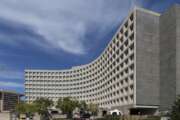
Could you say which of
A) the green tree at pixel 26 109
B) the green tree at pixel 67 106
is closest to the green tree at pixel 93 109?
the green tree at pixel 67 106

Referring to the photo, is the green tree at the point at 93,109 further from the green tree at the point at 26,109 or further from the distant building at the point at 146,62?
the green tree at the point at 26,109

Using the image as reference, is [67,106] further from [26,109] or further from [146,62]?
[146,62]

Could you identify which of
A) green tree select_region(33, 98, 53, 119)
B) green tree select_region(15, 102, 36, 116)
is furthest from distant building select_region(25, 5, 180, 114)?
green tree select_region(15, 102, 36, 116)

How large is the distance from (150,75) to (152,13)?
17.2 m

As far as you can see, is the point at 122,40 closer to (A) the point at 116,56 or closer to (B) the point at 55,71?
(A) the point at 116,56

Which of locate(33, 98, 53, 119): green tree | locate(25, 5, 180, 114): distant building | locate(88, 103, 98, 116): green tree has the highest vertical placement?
locate(25, 5, 180, 114): distant building

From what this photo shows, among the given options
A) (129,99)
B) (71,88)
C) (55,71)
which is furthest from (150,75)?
(55,71)

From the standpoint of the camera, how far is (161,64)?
73.0m

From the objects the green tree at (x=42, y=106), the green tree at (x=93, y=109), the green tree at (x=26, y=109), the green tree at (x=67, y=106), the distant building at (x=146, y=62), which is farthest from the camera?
the green tree at (x=93, y=109)

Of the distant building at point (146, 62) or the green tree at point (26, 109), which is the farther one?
the green tree at point (26, 109)

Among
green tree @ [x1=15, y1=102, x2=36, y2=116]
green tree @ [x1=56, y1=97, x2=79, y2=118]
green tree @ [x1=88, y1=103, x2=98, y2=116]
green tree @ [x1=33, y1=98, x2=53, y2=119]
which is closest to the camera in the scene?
green tree @ [x1=56, y1=97, x2=79, y2=118]

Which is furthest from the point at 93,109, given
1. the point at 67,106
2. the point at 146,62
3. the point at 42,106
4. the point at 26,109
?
the point at 146,62

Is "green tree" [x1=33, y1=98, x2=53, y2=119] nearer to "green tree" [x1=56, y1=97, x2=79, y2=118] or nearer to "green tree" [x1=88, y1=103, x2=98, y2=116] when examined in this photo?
"green tree" [x1=56, y1=97, x2=79, y2=118]

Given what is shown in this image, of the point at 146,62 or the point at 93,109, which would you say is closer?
the point at 146,62
